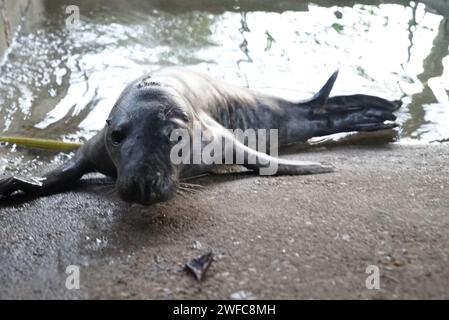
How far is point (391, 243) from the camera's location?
2873 mm

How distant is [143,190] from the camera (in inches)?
125

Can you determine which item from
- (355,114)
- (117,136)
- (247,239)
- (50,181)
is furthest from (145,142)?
(355,114)

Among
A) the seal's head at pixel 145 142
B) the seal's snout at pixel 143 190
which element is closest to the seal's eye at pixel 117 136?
the seal's head at pixel 145 142

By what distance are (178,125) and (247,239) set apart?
3.02 ft

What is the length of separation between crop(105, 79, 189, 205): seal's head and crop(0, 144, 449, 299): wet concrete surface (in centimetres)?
22

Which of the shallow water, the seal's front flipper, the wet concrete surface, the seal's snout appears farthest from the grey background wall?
the seal's snout

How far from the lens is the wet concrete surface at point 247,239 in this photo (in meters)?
2.56

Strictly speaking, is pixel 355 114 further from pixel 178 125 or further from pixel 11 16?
pixel 11 16

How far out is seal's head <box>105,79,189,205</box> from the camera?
3203mm

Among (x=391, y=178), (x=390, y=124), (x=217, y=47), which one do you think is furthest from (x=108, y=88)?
(x=391, y=178)

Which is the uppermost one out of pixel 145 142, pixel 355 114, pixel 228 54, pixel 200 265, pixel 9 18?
pixel 9 18

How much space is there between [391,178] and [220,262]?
5.51 feet

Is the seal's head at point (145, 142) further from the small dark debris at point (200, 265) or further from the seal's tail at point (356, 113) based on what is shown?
the seal's tail at point (356, 113)
